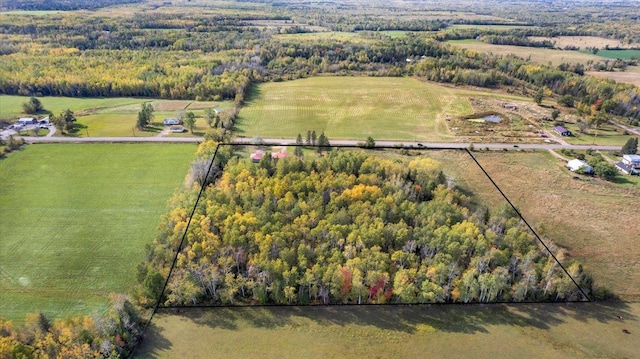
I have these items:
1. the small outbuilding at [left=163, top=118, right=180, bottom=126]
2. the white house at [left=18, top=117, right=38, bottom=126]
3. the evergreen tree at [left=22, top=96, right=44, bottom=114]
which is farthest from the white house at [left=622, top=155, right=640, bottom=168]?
the evergreen tree at [left=22, top=96, right=44, bottom=114]

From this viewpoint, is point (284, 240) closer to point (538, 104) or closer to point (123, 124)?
point (123, 124)

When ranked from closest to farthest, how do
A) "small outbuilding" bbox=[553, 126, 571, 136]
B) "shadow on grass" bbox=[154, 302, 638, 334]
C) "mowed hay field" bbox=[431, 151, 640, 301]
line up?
"shadow on grass" bbox=[154, 302, 638, 334]
"mowed hay field" bbox=[431, 151, 640, 301]
"small outbuilding" bbox=[553, 126, 571, 136]

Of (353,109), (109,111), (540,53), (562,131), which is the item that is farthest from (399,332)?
(540,53)

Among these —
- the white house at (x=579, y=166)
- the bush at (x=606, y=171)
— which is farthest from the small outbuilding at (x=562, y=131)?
the bush at (x=606, y=171)

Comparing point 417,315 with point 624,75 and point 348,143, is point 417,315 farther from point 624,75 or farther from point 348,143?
point 624,75

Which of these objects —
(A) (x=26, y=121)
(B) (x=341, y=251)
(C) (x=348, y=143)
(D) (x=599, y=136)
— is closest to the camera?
(B) (x=341, y=251)

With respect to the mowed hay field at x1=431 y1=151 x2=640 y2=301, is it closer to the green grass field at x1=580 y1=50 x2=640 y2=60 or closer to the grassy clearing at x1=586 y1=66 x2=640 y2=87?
the grassy clearing at x1=586 y1=66 x2=640 y2=87
